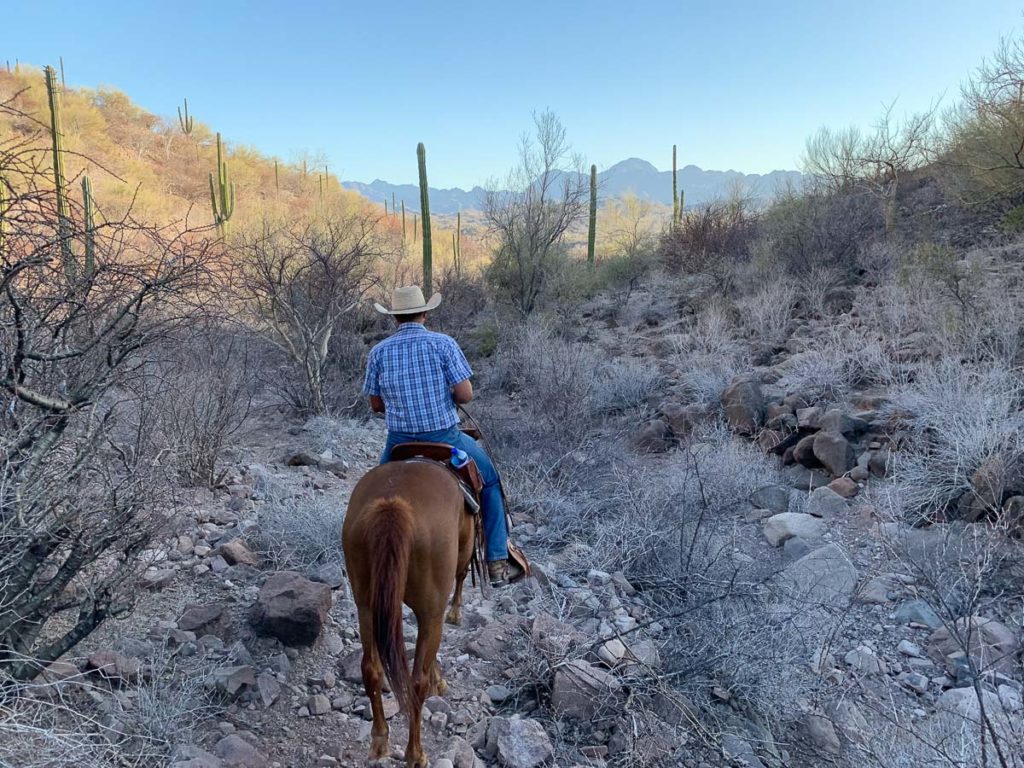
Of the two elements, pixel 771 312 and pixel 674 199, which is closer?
pixel 771 312

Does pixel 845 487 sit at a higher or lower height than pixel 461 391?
lower

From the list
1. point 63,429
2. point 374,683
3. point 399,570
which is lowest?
point 374,683

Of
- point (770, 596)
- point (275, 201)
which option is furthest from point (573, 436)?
point (275, 201)

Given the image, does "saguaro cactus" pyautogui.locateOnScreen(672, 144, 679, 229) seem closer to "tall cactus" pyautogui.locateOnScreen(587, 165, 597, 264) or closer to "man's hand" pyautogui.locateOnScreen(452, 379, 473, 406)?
"tall cactus" pyautogui.locateOnScreen(587, 165, 597, 264)

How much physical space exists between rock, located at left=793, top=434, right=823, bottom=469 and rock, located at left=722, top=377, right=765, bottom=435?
0.88 meters

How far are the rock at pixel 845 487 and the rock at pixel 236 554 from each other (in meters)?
5.20

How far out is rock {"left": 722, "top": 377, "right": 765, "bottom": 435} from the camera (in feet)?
27.3

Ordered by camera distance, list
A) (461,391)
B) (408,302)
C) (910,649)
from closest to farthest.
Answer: (461,391), (408,302), (910,649)

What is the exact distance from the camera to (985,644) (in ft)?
12.9

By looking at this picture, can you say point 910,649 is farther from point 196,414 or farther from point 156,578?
point 196,414

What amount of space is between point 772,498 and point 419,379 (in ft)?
14.0

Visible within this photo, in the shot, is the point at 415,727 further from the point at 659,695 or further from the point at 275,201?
the point at 275,201

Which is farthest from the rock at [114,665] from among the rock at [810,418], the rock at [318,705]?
the rock at [810,418]

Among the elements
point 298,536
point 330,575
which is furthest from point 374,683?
point 298,536
